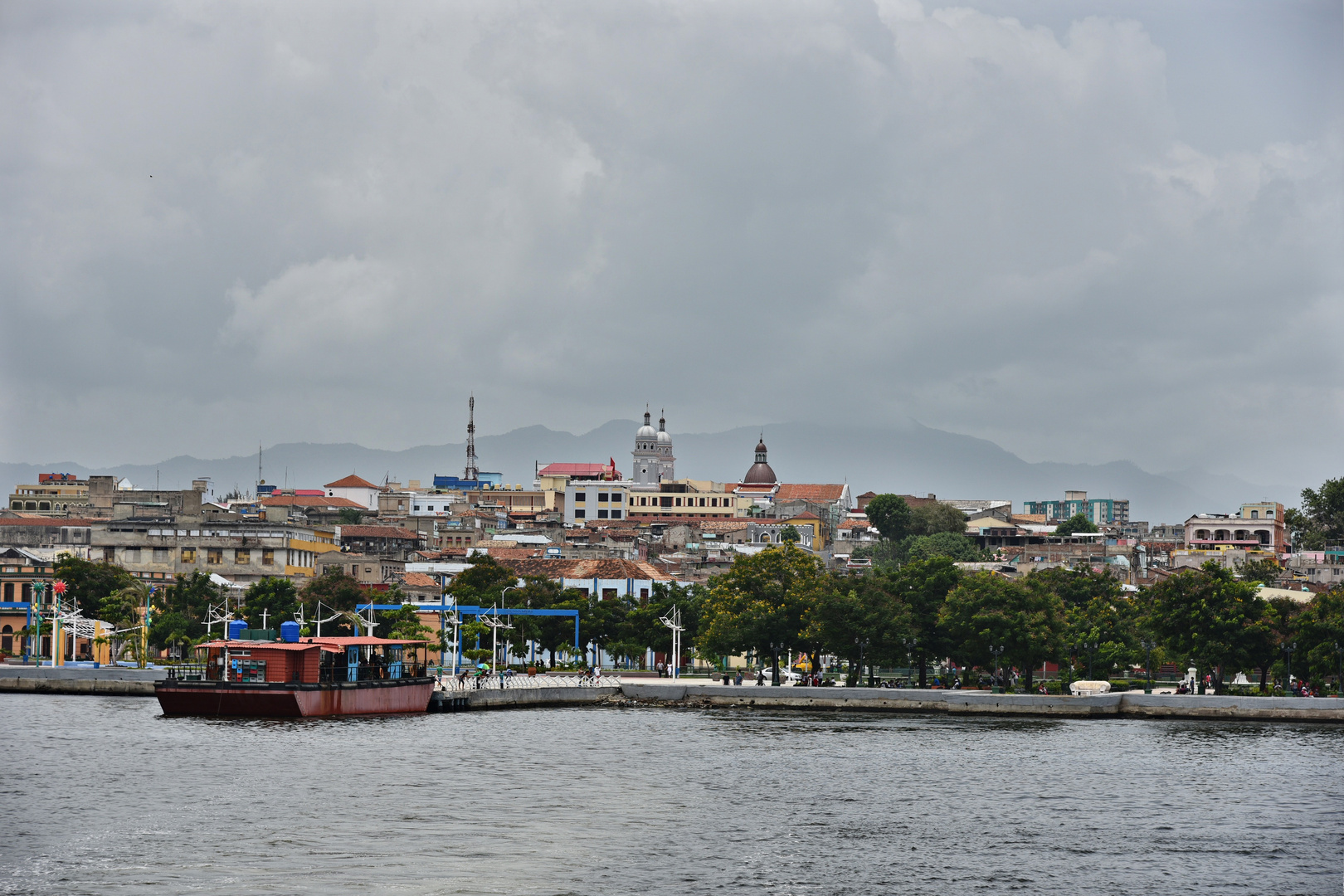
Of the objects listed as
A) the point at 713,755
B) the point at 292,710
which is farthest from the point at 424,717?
the point at 713,755

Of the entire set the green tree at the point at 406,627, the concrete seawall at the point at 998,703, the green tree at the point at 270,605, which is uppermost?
the green tree at the point at 270,605

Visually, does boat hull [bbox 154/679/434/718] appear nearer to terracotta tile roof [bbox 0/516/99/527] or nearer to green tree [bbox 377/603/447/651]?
green tree [bbox 377/603/447/651]

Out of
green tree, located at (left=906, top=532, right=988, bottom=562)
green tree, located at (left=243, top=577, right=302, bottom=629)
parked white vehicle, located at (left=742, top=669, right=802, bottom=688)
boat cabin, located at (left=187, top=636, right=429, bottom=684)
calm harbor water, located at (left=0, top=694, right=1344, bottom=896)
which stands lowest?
calm harbor water, located at (left=0, top=694, right=1344, bottom=896)

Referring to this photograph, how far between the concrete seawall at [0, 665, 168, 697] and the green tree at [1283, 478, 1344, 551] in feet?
411

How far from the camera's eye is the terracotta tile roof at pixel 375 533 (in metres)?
176

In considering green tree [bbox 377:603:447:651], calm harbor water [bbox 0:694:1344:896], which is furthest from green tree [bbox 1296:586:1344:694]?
green tree [bbox 377:603:447:651]

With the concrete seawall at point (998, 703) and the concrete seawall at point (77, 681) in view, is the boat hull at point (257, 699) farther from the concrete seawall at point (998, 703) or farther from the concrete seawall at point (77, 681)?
the concrete seawall at point (998, 703)

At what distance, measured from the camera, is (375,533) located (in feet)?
583

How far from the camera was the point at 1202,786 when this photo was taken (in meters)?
53.0

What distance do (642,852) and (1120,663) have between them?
56.7m

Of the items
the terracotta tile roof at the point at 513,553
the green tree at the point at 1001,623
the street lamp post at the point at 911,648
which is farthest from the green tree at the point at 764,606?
the terracotta tile roof at the point at 513,553

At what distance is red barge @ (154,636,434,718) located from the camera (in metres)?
73.6

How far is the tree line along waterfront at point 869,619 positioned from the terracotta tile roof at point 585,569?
432 inches

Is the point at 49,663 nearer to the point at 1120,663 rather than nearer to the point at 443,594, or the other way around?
the point at 443,594
